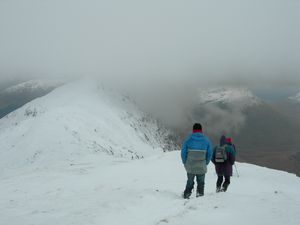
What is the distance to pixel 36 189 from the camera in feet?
69.0

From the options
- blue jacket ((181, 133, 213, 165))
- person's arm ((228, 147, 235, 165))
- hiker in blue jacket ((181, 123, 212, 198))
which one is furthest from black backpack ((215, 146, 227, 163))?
blue jacket ((181, 133, 213, 165))

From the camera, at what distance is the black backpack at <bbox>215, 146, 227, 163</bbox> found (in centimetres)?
1522

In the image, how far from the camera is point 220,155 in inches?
600

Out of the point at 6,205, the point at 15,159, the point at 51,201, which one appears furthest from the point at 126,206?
the point at 15,159

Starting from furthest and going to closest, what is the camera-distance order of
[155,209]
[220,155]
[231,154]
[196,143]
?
1. [231,154]
2. [220,155]
3. [196,143]
4. [155,209]

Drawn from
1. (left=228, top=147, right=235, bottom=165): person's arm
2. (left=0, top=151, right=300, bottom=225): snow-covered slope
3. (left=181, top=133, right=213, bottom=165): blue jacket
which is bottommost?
(left=0, top=151, right=300, bottom=225): snow-covered slope

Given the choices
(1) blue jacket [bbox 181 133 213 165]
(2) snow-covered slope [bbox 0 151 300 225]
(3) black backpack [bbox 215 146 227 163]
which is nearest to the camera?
(2) snow-covered slope [bbox 0 151 300 225]

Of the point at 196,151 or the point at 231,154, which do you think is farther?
the point at 231,154

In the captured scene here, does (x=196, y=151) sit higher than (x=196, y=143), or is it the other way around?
(x=196, y=143)

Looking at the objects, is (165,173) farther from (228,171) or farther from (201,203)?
(201,203)

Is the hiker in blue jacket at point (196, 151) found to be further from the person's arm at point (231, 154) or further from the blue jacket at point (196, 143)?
the person's arm at point (231, 154)

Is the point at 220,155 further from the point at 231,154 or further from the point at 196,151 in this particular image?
the point at 196,151

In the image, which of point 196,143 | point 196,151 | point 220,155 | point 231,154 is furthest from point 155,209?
point 231,154

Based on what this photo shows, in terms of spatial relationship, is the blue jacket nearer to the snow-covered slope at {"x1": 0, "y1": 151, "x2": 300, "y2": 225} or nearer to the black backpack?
the snow-covered slope at {"x1": 0, "y1": 151, "x2": 300, "y2": 225}
